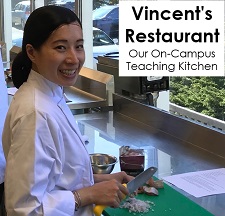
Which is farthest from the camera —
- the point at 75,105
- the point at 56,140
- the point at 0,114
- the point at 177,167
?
the point at 75,105

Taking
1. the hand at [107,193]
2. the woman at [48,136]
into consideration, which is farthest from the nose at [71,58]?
the hand at [107,193]

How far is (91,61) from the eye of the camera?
369 centimetres

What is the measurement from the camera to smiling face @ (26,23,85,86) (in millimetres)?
940

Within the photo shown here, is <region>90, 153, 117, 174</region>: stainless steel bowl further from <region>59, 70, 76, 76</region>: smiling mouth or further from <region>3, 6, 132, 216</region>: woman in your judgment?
<region>59, 70, 76, 76</region>: smiling mouth

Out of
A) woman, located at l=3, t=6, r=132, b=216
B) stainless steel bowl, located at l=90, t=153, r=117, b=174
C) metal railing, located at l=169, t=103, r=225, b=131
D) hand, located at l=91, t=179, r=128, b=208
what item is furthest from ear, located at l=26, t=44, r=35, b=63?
metal railing, located at l=169, t=103, r=225, b=131

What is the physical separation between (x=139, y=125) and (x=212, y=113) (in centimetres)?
64

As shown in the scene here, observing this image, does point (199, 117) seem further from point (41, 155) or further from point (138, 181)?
point (41, 155)

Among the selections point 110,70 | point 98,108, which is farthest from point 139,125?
point 110,70

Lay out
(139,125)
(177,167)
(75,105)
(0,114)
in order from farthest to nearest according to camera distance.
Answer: (75,105), (139,125), (177,167), (0,114)

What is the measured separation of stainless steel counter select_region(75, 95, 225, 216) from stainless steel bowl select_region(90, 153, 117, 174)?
4 centimetres

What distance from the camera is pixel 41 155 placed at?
0.89 metres

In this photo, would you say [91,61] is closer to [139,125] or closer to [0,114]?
[139,125]

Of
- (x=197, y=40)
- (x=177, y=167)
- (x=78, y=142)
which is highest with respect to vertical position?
(x=197, y=40)

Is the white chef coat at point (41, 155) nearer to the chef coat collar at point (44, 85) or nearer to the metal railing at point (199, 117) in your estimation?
the chef coat collar at point (44, 85)
